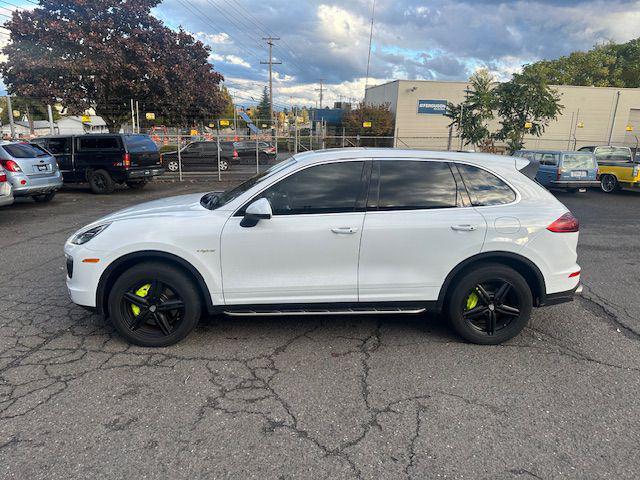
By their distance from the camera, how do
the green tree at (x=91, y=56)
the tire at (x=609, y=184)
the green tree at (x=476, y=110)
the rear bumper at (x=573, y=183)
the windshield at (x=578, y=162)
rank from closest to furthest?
the rear bumper at (x=573, y=183)
the windshield at (x=578, y=162)
the tire at (x=609, y=184)
the green tree at (x=91, y=56)
the green tree at (x=476, y=110)

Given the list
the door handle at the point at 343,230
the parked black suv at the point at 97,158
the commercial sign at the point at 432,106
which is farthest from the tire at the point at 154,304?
the commercial sign at the point at 432,106

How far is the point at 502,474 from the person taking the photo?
7.93 ft

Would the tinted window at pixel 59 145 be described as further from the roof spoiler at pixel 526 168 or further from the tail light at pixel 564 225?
the tail light at pixel 564 225

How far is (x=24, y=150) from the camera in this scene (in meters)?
10.1

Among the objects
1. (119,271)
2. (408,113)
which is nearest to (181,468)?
(119,271)

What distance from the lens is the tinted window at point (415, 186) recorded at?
3748 mm

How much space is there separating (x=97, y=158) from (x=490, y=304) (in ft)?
43.1

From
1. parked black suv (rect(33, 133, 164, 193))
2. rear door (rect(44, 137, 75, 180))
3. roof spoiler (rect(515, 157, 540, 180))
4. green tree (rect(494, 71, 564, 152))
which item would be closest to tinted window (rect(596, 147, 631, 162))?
green tree (rect(494, 71, 564, 152))

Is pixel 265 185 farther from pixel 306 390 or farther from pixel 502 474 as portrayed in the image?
pixel 502 474

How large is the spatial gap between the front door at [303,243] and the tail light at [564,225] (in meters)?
1.65

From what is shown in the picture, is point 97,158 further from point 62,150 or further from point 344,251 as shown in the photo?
point 344,251

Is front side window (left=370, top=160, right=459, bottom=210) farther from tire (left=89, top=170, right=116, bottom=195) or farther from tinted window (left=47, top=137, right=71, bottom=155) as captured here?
tinted window (left=47, top=137, right=71, bottom=155)

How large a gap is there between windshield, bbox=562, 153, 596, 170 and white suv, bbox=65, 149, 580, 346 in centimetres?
1249

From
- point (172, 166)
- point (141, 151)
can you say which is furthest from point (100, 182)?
point (172, 166)
